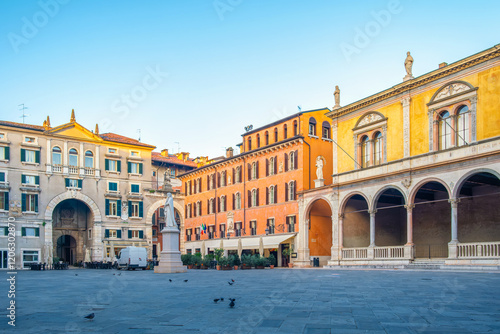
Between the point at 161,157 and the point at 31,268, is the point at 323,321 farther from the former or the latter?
the point at 161,157

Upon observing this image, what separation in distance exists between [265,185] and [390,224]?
13.6 m

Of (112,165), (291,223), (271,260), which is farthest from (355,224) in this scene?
(112,165)

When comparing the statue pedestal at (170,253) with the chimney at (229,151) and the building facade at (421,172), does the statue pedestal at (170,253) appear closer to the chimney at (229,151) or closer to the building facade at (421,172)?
the building facade at (421,172)

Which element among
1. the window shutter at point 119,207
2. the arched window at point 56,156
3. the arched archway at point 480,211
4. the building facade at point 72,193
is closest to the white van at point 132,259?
the building facade at point 72,193

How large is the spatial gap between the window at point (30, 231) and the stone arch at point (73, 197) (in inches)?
63.1

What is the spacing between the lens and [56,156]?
5516 centimetres

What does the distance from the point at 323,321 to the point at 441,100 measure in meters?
25.6

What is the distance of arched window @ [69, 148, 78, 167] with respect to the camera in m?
56.2

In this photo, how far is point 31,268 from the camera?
161 feet

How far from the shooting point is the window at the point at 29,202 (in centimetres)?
5212

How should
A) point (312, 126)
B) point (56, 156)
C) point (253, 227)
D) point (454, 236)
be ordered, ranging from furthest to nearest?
1. point (56, 156)
2. point (253, 227)
3. point (312, 126)
4. point (454, 236)

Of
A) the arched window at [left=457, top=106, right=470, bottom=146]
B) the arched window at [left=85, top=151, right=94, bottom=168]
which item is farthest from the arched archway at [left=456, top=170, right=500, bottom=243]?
the arched window at [left=85, top=151, right=94, bottom=168]

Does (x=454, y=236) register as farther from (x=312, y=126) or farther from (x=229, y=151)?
(x=229, y=151)

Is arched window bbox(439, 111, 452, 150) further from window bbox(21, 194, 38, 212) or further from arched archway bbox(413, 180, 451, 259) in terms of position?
window bbox(21, 194, 38, 212)
